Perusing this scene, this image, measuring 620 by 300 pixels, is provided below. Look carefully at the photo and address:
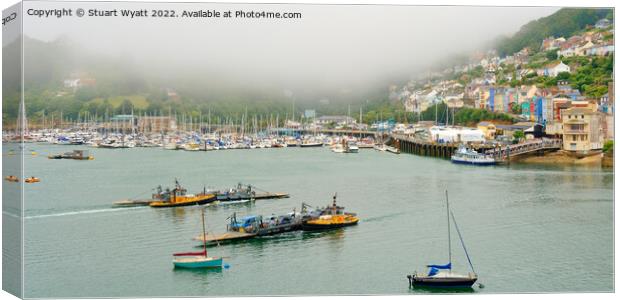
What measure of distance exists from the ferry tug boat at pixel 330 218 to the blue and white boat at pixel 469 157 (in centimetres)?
252

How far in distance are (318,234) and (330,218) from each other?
239mm

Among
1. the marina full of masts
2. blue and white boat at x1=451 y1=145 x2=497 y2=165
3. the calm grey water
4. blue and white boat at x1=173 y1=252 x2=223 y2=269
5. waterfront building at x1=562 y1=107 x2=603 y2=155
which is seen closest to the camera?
the calm grey water

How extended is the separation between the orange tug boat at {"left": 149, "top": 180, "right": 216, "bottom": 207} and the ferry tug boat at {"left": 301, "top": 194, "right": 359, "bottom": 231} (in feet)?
4.70

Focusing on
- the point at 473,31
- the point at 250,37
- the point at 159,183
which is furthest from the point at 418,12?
the point at 159,183

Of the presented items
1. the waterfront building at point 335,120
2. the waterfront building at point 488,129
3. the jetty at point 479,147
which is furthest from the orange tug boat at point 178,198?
the waterfront building at point 488,129

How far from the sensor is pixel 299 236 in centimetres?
1230

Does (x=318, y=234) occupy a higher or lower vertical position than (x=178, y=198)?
lower

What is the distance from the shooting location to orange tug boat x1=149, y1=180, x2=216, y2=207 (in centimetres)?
1270

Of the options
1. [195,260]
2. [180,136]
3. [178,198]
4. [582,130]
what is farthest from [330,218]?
[582,130]

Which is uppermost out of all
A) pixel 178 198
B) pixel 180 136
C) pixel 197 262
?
pixel 180 136

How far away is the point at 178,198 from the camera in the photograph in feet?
42.1

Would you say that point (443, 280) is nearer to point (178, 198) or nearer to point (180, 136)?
point (178, 198)

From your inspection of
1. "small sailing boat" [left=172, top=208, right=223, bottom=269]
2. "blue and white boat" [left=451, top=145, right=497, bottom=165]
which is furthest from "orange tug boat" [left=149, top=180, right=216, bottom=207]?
"blue and white boat" [left=451, top=145, right=497, bottom=165]

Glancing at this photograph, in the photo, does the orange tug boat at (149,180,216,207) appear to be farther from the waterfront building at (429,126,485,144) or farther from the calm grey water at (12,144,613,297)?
the waterfront building at (429,126,485,144)
